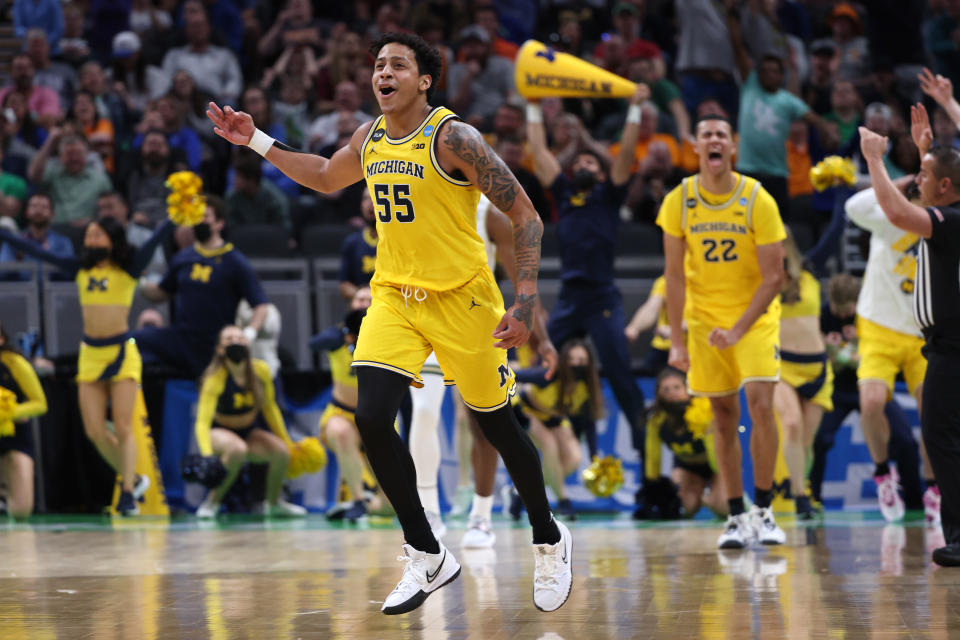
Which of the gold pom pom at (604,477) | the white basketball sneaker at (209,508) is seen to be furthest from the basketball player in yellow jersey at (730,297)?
the white basketball sneaker at (209,508)

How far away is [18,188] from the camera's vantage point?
13148mm

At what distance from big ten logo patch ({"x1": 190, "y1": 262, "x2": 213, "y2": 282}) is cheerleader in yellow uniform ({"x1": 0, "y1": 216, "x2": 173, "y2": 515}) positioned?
1.20 feet

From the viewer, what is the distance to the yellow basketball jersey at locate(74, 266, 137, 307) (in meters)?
10.8

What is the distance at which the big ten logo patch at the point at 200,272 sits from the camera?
11.0 meters

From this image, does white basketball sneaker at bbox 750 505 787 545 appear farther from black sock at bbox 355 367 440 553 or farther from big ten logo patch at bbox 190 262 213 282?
big ten logo patch at bbox 190 262 213 282

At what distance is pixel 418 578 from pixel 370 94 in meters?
9.14

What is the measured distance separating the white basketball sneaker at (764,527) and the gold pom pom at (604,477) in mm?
2144

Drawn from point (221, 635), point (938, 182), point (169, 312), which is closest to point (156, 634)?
point (221, 635)

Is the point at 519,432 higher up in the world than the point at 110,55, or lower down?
lower down

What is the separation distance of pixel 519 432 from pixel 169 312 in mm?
6829

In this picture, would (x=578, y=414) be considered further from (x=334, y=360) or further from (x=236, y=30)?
(x=236, y=30)

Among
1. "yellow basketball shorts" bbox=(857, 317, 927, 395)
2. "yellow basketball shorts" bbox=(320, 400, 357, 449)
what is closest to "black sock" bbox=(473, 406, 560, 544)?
"yellow basketball shorts" bbox=(857, 317, 927, 395)

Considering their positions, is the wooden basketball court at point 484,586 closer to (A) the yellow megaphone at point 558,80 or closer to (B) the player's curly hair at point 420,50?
(B) the player's curly hair at point 420,50

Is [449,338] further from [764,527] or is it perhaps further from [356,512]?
[356,512]
